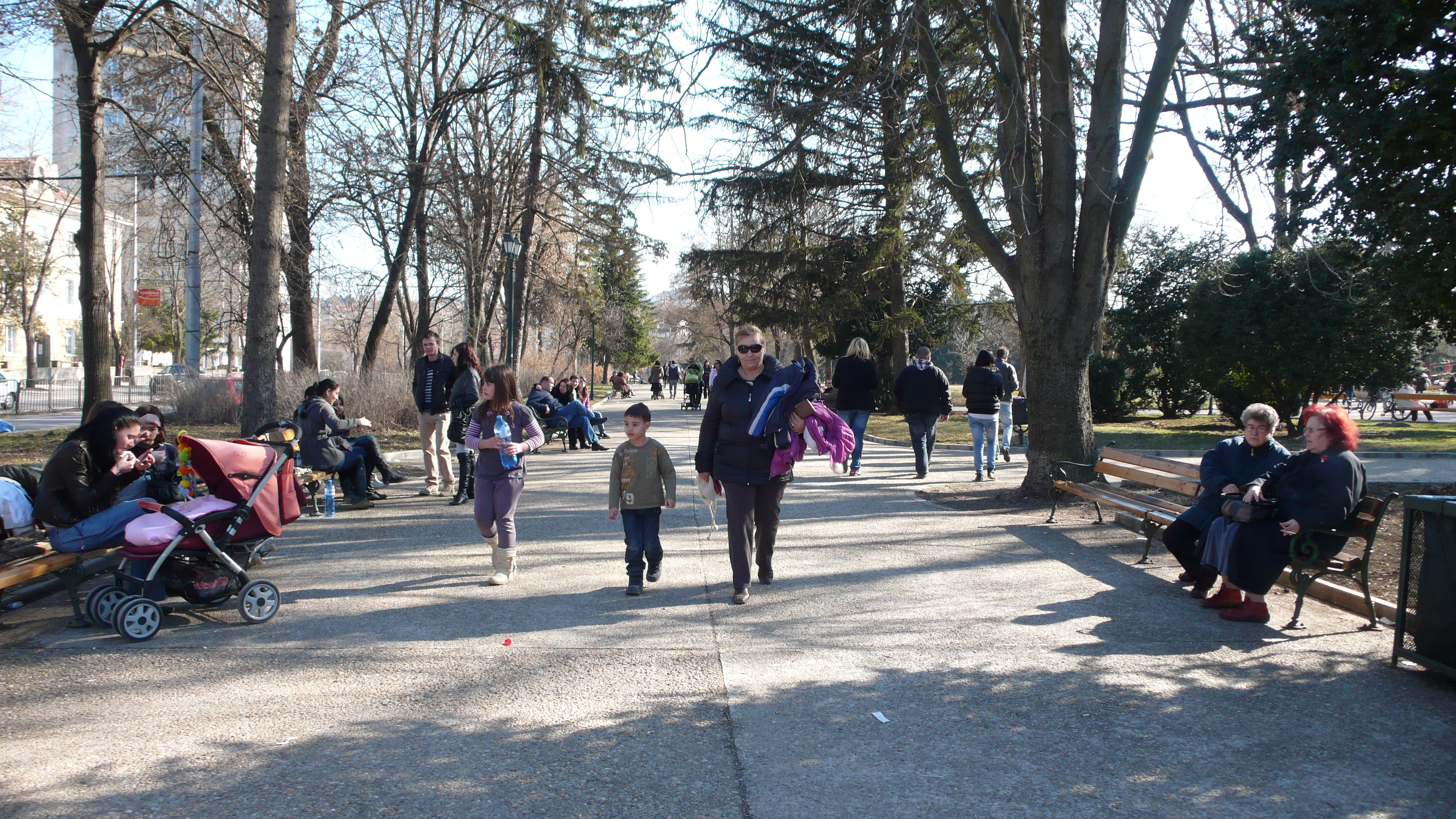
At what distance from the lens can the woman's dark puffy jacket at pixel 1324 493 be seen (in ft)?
18.9

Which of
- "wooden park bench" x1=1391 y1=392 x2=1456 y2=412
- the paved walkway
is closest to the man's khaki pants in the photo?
the paved walkway

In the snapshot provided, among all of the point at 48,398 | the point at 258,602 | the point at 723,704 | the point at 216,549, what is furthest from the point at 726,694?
the point at 48,398

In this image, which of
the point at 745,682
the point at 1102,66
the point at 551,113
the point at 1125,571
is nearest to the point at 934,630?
the point at 745,682

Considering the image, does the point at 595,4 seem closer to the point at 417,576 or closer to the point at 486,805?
the point at 417,576

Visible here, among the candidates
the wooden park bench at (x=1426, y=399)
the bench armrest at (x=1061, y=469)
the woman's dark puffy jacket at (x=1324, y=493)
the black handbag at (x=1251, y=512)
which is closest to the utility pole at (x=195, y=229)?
the bench armrest at (x=1061, y=469)

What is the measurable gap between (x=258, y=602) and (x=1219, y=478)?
21.5 feet

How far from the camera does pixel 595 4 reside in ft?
37.8

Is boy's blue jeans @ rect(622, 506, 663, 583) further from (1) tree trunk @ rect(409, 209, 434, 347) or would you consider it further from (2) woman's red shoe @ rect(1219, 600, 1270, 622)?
(1) tree trunk @ rect(409, 209, 434, 347)

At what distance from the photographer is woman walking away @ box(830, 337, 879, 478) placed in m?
13.7

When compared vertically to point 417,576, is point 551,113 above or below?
above

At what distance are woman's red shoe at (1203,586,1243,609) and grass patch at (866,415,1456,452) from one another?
32.2ft

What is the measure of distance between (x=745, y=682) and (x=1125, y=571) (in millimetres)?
4091

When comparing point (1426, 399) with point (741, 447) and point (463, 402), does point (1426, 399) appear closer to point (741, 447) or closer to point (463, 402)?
point (463, 402)

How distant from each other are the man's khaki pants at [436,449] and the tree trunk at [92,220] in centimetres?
516
